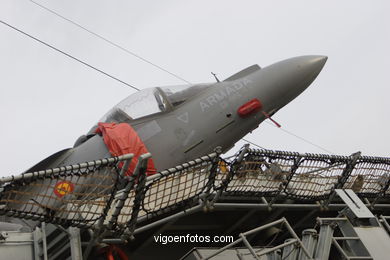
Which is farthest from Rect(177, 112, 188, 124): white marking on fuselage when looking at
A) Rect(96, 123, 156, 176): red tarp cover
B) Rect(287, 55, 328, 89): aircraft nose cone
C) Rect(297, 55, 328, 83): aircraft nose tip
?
Rect(297, 55, 328, 83): aircraft nose tip

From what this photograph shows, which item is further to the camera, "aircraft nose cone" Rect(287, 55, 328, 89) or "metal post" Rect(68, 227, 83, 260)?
"aircraft nose cone" Rect(287, 55, 328, 89)

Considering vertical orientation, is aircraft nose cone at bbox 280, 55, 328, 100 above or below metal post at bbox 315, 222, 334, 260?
above

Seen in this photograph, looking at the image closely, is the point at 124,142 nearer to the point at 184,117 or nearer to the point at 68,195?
the point at 184,117

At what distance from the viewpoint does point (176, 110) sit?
35.1 ft

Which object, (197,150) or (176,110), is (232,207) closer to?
(197,150)

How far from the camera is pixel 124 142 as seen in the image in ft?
31.0

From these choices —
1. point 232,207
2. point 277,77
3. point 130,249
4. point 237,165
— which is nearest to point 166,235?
point 130,249

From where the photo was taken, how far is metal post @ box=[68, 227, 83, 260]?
23.4 feet

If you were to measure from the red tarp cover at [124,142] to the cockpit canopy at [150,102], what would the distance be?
2.67 ft

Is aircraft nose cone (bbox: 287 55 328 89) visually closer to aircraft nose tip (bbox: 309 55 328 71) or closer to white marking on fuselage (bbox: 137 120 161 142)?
aircraft nose tip (bbox: 309 55 328 71)

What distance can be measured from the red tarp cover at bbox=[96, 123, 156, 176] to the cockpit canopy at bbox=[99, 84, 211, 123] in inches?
32.0

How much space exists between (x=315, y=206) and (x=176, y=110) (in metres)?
3.04

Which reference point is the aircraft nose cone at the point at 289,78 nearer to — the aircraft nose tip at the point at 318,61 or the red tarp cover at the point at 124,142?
the aircraft nose tip at the point at 318,61

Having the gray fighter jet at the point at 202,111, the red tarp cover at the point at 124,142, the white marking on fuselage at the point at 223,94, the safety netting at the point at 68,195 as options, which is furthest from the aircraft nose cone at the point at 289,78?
the safety netting at the point at 68,195
